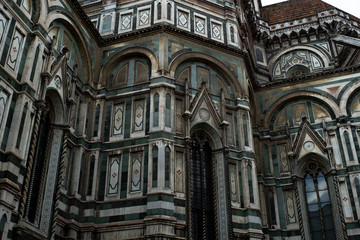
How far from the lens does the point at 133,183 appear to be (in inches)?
661

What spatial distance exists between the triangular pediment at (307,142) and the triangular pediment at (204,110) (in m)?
5.31

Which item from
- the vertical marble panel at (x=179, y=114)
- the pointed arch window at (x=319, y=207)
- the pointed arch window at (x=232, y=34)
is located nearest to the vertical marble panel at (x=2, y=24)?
the vertical marble panel at (x=179, y=114)

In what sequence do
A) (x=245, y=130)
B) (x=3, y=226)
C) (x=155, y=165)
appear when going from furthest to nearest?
1. (x=245, y=130)
2. (x=155, y=165)
3. (x=3, y=226)

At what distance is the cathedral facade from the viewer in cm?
1436

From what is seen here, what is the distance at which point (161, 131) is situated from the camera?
17.2 m

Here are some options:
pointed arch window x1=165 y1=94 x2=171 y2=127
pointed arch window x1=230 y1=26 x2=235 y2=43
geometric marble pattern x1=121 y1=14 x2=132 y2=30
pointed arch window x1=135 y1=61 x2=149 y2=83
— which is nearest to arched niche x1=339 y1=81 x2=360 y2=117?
pointed arch window x1=230 y1=26 x2=235 y2=43

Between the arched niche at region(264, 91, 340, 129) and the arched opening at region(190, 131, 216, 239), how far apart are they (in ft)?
19.5

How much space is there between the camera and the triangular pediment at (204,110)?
61.0 feet

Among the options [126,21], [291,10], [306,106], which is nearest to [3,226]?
[126,21]

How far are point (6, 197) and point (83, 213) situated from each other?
4880 millimetres

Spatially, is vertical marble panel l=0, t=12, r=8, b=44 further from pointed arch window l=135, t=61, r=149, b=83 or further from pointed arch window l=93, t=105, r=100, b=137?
pointed arch window l=135, t=61, r=149, b=83

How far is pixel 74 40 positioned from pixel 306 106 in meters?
12.4

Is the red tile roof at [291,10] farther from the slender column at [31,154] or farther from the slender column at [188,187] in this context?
the slender column at [31,154]

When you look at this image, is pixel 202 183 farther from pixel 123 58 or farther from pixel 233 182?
pixel 123 58
